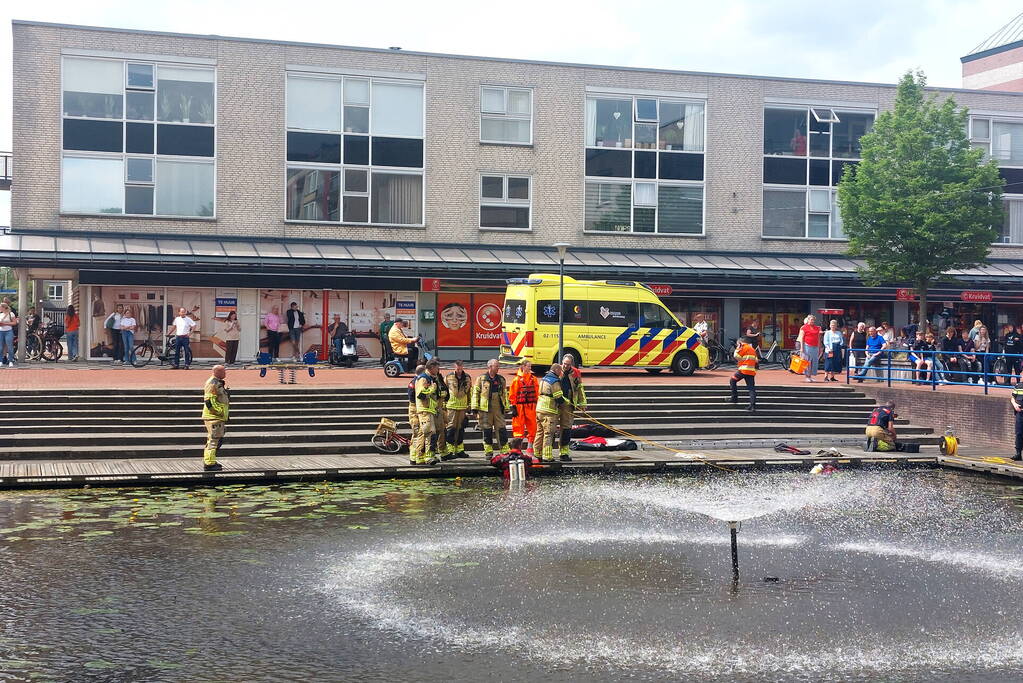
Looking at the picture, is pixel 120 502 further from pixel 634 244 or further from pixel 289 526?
pixel 634 244

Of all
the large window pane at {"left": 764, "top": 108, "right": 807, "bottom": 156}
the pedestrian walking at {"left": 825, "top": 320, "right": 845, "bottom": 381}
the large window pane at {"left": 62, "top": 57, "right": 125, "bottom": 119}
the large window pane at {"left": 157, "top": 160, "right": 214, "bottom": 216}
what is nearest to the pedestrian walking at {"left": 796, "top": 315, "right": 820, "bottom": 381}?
the pedestrian walking at {"left": 825, "top": 320, "right": 845, "bottom": 381}

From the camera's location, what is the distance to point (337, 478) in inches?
672

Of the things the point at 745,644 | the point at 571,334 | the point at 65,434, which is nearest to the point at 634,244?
the point at 571,334

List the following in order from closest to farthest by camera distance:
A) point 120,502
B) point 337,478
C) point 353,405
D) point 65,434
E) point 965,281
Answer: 1. point 120,502
2. point 337,478
3. point 65,434
4. point 353,405
5. point 965,281

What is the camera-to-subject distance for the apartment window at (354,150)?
35.7 meters

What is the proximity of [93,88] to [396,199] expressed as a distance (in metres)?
9.72

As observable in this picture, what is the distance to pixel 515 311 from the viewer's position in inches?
1142

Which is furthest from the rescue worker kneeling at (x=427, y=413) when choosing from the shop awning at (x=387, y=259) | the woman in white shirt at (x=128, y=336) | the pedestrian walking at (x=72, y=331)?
the pedestrian walking at (x=72, y=331)

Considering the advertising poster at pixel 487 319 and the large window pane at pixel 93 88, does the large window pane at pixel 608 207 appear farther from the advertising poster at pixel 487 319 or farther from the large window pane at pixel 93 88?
the large window pane at pixel 93 88

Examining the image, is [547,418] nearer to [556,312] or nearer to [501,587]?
[501,587]

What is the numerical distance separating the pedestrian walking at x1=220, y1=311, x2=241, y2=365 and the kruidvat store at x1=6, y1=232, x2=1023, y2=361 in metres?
0.83

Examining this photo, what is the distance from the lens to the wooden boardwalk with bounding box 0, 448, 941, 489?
16125mm

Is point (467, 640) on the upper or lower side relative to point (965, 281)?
lower

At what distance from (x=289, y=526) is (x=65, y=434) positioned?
8267 millimetres
